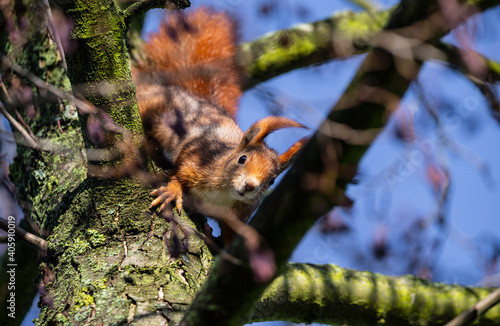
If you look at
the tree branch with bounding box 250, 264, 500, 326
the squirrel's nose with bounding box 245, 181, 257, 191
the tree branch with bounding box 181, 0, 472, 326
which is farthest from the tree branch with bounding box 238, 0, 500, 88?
the tree branch with bounding box 181, 0, 472, 326

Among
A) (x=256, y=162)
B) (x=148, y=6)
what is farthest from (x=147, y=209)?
(x=256, y=162)

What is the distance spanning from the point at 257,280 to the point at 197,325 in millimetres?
269

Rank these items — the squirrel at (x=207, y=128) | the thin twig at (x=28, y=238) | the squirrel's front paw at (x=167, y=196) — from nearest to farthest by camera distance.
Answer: the thin twig at (x=28, y=238), the squirrel's front paw at (x=167, y=196), the squirrel at (x=207, y=128)

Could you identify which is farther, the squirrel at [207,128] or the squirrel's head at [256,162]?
the squirrel at [207,128]

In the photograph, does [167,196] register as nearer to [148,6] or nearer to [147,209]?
[147,209]

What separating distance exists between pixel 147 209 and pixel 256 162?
3.40 ft

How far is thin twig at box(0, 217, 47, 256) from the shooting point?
2.00m

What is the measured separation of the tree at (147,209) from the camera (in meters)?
1.29

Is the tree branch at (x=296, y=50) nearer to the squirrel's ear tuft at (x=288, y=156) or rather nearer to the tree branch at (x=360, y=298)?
the squirrel's ear tuft at (x=288, y=156)

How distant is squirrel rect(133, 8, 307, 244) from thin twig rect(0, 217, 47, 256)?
27.6 inches

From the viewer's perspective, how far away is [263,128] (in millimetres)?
3137

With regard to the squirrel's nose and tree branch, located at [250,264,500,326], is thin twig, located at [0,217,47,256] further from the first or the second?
the squirrel's nose

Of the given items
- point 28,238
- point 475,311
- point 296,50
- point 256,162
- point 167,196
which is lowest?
point 28,238

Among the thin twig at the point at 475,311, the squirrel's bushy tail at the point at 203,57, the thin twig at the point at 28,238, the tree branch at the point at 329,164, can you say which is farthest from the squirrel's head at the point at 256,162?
the thin twig at the point at 475,311
